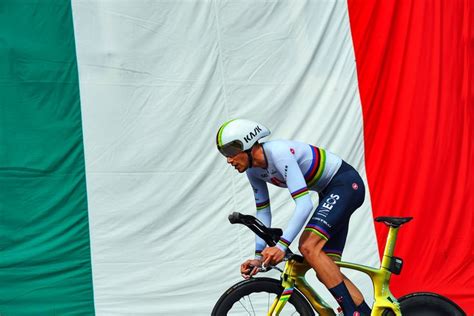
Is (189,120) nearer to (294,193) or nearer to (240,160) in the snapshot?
(240,160)

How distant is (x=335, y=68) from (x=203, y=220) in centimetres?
210

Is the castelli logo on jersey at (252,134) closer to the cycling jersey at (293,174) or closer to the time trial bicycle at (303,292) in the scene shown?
the cycling jersey at (293,174)

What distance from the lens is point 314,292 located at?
17.2 ft

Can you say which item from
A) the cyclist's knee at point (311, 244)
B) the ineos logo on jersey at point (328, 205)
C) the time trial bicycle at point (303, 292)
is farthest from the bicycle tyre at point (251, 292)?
the ineos logo on jersey at point (328, 205)

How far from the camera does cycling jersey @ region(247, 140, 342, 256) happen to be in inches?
199

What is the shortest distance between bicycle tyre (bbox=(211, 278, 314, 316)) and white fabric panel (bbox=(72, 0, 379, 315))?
2449 millimetres

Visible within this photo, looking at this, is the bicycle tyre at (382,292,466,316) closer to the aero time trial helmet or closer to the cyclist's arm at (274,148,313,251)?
the cyclist's arm at (274,148,313,251)

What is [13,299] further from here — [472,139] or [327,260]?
[472,139]

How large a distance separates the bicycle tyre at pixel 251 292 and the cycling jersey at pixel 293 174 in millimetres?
277

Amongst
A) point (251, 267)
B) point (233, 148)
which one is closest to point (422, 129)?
point (233, 148)

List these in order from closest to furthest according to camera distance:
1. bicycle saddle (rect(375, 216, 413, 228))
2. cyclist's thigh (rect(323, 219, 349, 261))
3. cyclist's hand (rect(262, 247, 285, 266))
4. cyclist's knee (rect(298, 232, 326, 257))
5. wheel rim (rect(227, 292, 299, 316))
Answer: cyclist's hand (rect(262, 247, 285, 266))
cyclist's knee (rect(298, 232, 326, 257))
bicycle saddle (rect(375, 216, 413, 228))
cyclist's thigh (rect(323, 219, 349, 261))
wheel rim (rect(227, 292, 299, 316))

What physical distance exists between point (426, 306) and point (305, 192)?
52.4 inches

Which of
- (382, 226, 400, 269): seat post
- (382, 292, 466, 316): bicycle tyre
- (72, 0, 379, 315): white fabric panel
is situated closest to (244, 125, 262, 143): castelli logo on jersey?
(382, 226, 400, 269): seat post

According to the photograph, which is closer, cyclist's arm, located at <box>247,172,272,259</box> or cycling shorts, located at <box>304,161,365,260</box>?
cycling shorts, located at <box>304,161,365,260</box>
